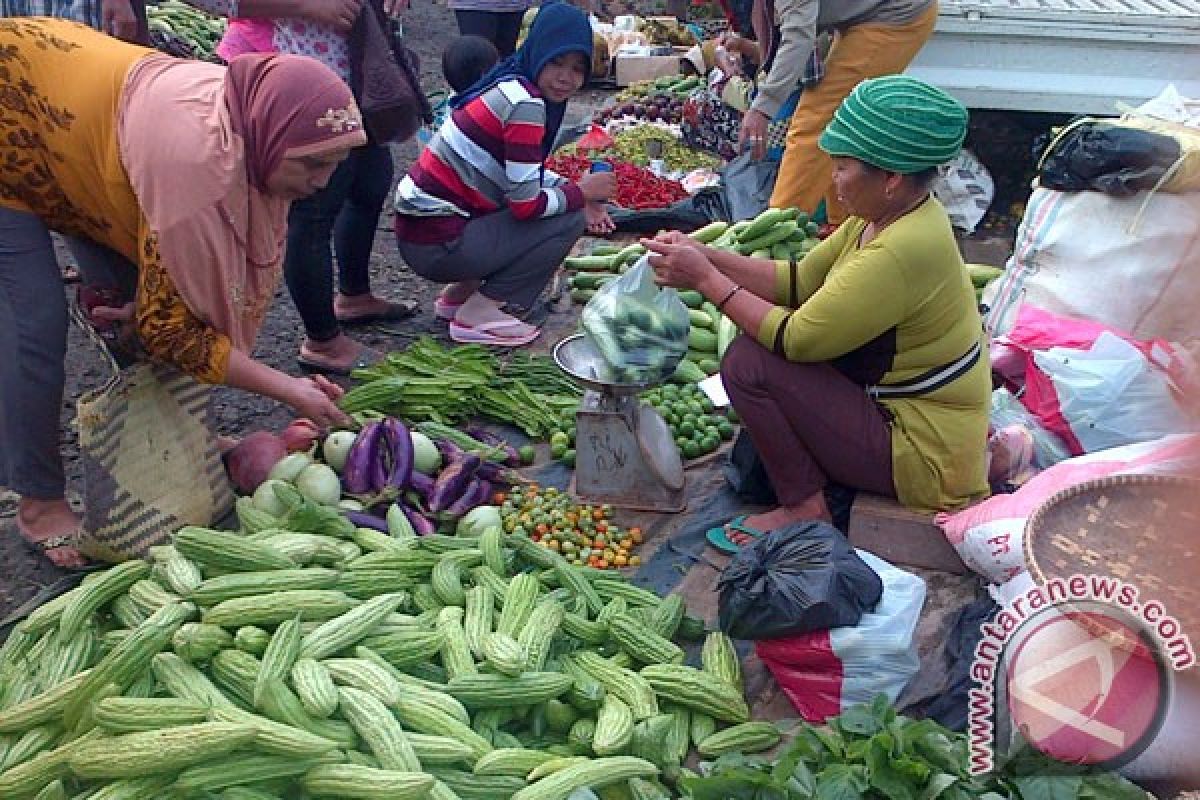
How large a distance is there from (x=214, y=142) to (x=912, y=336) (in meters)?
2.37

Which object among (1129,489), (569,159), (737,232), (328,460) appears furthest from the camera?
(569,159)

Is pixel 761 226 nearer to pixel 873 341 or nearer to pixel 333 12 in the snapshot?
pixel 873 341

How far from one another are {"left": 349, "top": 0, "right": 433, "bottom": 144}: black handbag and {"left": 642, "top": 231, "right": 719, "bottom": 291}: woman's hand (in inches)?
71.3

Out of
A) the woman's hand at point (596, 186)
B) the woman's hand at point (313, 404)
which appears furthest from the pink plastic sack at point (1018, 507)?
the woman's hand at point (596, 186)

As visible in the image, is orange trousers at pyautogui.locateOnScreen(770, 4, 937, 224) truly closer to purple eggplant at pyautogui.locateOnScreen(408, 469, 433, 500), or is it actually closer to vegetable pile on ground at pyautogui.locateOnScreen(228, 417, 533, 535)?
vegetable pile on ground at pyautogui.locateOnScreen(228, 417, 533, 535)

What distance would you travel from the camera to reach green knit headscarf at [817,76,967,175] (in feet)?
11.4

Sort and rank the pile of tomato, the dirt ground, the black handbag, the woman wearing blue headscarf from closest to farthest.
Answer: the dirt ground → the pile of tomato → the black handbag → the woman wearing blue headscarf

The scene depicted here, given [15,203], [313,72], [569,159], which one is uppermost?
[313,72]

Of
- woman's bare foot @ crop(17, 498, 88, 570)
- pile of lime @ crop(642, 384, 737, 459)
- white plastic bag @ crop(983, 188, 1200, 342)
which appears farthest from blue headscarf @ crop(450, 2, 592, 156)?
woman's bare foot @ crop(17, 498, 88, 570)

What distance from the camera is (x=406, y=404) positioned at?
481 cm

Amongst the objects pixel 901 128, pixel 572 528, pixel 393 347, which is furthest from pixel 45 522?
pixel 901 128

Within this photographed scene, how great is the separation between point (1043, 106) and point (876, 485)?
4.57 m

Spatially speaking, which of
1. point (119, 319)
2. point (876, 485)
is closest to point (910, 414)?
point (876, 485)

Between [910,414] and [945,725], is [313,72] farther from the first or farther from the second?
[945,725]
